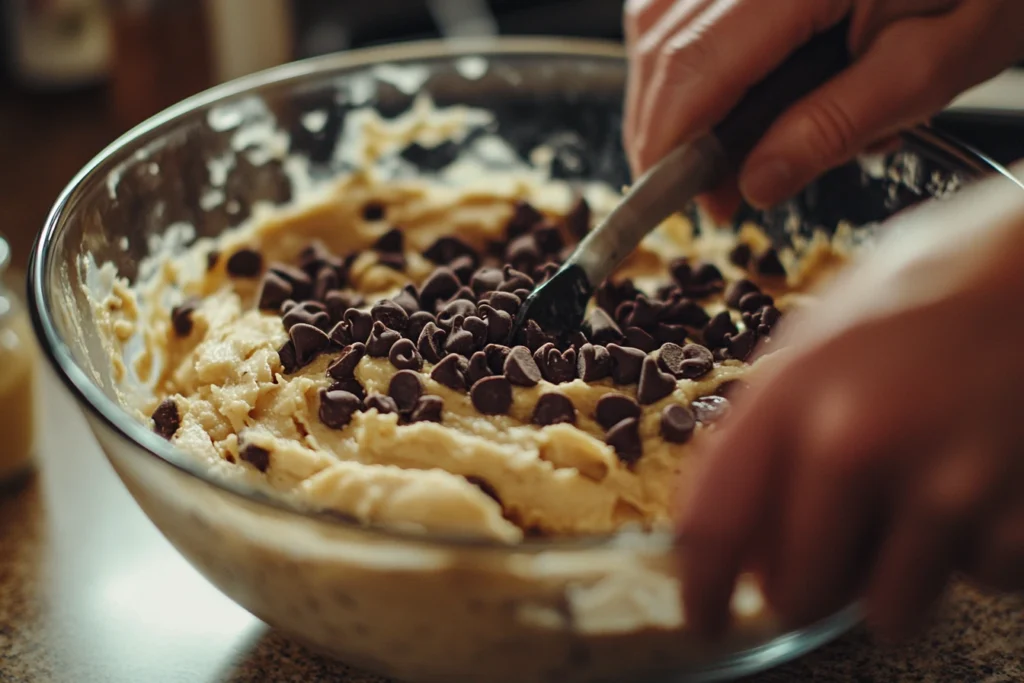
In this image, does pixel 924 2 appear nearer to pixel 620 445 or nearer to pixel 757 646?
pixel 620 445

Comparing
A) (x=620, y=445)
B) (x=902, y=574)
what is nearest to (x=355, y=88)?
(x=620, y=445)

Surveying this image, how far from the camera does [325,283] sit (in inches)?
65.3

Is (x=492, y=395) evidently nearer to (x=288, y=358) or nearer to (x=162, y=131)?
(x=288, y=358)

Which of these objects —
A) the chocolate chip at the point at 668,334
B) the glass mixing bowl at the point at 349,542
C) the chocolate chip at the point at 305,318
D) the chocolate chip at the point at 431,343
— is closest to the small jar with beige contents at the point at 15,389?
the glass mixing bowl at the point at 349,542

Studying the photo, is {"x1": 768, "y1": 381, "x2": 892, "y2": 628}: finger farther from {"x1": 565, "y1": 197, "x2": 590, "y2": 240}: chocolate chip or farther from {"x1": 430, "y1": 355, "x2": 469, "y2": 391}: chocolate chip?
{"x1": 565, "y1": 197, "x2": 590, "y2": 240}: chocolate chip

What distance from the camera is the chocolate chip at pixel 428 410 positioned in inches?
50.9

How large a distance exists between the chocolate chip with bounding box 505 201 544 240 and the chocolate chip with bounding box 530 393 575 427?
2.02ft

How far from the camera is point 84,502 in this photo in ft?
5.25

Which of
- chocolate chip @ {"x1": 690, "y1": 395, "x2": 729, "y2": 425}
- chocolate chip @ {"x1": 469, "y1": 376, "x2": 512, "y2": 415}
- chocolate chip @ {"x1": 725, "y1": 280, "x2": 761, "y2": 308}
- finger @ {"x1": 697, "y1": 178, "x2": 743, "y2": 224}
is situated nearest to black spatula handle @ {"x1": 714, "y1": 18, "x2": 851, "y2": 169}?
finger @ {"x1": 697, "y1": 178, "x2": 743, "y2": 224}

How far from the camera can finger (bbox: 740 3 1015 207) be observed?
1.44 metres

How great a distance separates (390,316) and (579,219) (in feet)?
1.73

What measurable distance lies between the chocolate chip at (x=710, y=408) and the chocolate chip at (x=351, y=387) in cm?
44

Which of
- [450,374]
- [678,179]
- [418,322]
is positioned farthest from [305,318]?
[678,179]

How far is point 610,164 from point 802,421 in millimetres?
1253
